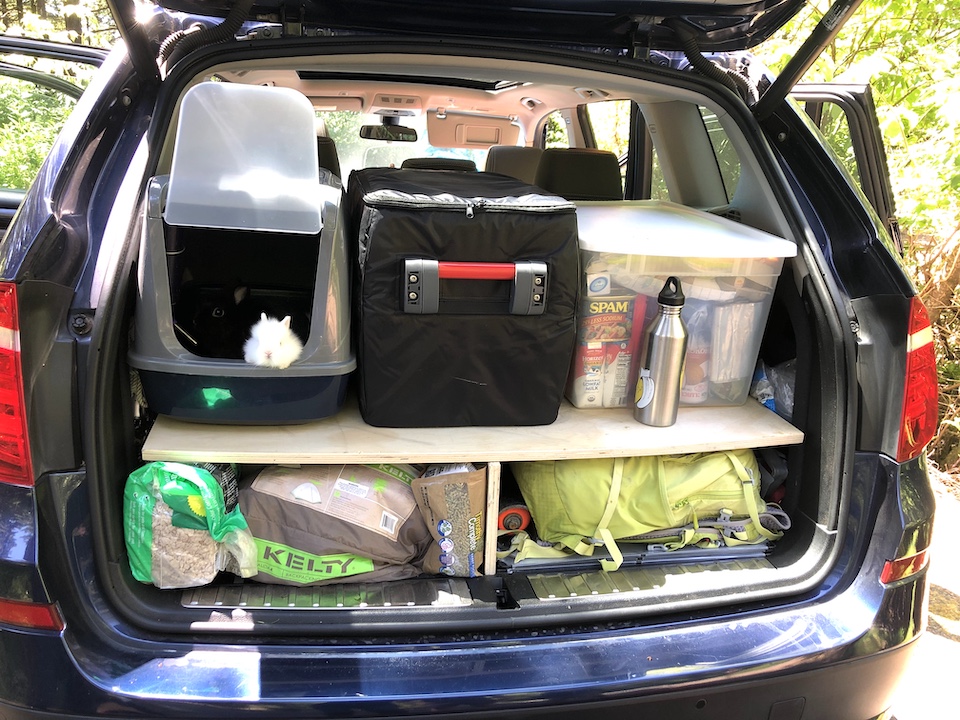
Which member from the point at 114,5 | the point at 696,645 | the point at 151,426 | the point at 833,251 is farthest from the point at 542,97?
the point at 696,645

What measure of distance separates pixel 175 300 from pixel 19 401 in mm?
593

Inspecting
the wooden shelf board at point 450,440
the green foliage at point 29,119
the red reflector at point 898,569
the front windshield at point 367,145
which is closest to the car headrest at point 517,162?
the front windshield at point 367,145

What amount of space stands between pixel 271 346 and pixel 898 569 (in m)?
Result: 1.40

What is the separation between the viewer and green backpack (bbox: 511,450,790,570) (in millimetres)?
1661

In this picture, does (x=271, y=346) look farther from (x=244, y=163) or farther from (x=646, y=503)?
(x=646, y=503)

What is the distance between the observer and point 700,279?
1.83 metres

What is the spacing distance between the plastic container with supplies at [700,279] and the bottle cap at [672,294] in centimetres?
7

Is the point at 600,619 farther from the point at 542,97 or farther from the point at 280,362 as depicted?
the point at 542,97

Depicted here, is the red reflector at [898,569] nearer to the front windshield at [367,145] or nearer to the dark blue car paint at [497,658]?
the dark blue car paint at [497,658]

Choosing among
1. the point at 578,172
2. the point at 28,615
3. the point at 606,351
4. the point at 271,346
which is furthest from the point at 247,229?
the point at 578,172

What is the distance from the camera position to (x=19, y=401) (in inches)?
48.4

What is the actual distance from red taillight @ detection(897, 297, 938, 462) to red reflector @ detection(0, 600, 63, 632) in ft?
5.56

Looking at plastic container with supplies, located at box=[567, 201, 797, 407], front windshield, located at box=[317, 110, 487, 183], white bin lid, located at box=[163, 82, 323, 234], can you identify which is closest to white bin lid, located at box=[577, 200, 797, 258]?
plastic container with supplies, located at box=[567, 201, 797, 407]

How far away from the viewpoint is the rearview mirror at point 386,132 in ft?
11.8
